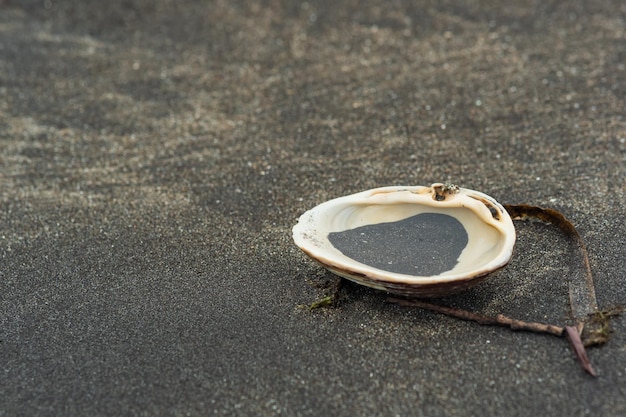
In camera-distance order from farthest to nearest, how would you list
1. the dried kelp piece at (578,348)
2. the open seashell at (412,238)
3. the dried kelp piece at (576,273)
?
the dried kelp piece at (576,273)
the open seashell at (412,238)
the dried kelp piece at (578,348)

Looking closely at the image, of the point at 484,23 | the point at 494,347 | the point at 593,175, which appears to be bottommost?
the point at 494,347

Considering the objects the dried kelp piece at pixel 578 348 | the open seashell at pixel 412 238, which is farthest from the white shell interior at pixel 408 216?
the dried kelp piece at pixel 578 348

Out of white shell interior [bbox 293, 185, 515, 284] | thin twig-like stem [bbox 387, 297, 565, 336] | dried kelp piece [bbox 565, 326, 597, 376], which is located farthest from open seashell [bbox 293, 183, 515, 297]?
dried kelp piece [bbox 565, 326, 597, 376]

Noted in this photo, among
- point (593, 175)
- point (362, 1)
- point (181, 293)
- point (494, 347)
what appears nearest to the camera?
point (494, 347)

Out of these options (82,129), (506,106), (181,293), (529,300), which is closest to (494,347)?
(529,300)

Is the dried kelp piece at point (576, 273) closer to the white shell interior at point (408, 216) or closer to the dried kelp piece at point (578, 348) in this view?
the dried kelp piece at point (578, 348)

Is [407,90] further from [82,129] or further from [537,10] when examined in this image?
[82,129]
